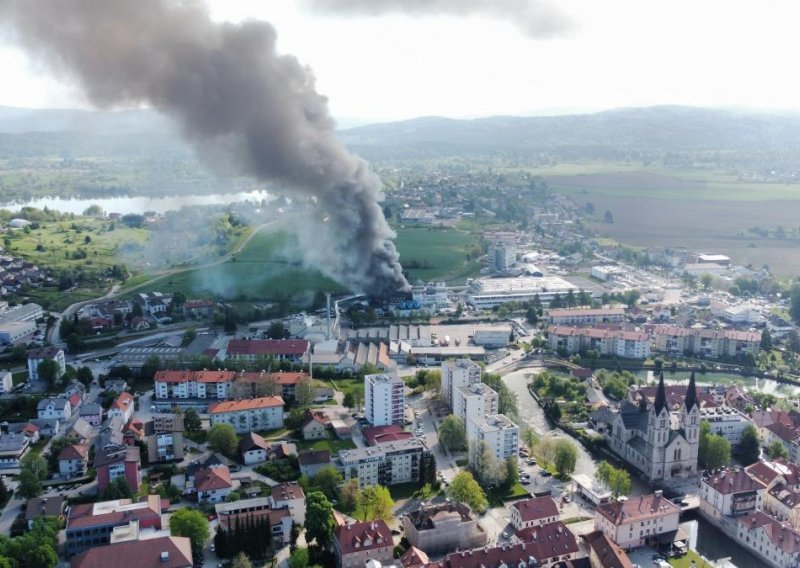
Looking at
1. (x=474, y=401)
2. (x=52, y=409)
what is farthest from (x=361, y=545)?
(x=52, y=409)

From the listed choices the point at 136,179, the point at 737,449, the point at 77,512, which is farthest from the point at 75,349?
the point at 136,179

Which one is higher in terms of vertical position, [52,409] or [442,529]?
[52,409]

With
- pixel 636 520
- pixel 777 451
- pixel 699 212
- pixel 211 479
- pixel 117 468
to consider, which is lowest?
pixel 777 451

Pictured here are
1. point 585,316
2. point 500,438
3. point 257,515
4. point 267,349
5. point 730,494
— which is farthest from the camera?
point 585,316

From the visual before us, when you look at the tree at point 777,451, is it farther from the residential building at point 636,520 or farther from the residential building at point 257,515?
the residential building at point 257,515

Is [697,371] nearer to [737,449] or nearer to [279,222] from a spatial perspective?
[737,449]

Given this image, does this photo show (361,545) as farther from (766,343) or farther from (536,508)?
(766,343)

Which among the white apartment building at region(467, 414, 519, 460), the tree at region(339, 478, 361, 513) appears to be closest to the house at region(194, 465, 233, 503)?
the tree at region(339, 478, 361, 513)

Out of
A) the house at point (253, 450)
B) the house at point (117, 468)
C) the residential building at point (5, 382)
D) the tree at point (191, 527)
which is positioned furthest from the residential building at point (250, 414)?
the residential building at point (5, 382)
